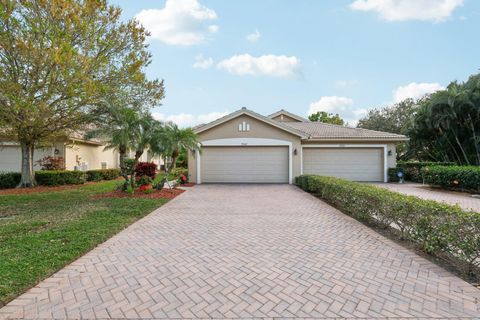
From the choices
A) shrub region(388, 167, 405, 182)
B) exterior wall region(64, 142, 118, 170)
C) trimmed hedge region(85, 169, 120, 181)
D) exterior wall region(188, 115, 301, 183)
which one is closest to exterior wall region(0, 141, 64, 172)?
exterior wall region(64, 142, 118, 170)

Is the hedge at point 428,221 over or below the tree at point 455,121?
below

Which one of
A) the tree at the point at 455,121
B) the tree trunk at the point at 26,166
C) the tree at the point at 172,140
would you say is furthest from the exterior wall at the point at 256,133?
the tree at the point at 455,121

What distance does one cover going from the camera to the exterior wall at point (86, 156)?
16531mm

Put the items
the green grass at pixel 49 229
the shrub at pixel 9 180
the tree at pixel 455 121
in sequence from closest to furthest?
the green grass at pixel 49 229 → the shrub at pixel 9 180 → the tree at pixel 455 121

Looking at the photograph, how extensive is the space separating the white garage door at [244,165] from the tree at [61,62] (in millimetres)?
5893

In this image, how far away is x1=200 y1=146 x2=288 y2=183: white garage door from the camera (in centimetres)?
1571

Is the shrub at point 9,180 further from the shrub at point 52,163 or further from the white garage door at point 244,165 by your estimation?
the white garage door at point 244,165

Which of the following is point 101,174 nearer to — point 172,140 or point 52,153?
point 52,153

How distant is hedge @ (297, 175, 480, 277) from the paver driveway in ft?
1.43

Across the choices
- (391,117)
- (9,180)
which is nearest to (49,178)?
(9,180)

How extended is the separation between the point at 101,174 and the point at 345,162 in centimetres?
1660

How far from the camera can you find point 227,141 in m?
15.6

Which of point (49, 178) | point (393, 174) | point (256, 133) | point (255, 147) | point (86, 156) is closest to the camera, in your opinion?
point (49, 178)

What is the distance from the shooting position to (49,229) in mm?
5766
